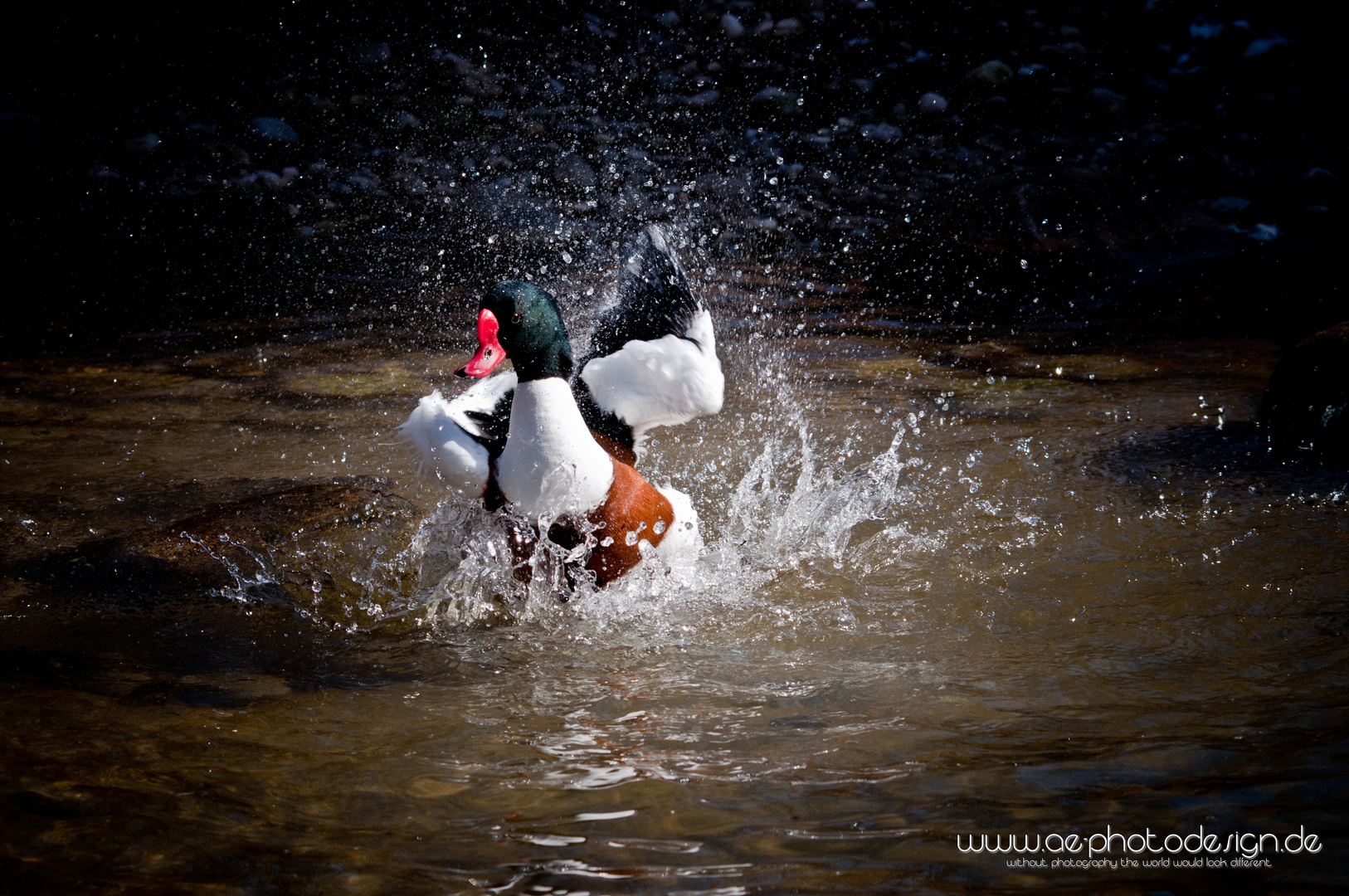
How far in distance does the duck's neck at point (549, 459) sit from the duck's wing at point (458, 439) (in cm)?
10

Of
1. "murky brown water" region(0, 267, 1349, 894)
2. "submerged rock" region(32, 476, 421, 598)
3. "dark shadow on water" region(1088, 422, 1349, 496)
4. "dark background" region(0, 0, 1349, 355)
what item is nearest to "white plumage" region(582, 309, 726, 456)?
"murky brown water" region(0, 267, 1349, 894)

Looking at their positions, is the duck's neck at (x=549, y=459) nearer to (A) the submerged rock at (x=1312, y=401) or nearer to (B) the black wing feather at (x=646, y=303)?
(B) the black wing feather at (x=646, y=303)

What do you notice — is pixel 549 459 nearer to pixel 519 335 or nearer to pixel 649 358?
pixel 519 335

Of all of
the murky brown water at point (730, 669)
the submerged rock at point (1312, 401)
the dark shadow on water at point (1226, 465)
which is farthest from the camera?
the submerged rock at point (1312, 401)

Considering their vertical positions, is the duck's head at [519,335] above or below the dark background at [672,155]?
below

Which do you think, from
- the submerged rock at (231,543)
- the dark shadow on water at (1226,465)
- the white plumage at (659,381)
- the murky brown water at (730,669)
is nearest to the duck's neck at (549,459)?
the murky brown water at (730,669)

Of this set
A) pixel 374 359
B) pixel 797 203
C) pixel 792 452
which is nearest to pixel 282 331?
pixel 374 359

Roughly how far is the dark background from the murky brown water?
8.44 feet

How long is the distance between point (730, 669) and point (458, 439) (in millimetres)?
1102

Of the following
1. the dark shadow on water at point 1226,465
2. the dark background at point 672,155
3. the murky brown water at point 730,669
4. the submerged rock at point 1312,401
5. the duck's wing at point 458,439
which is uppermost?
the dark background at point 672,155

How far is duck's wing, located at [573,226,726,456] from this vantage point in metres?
3.60

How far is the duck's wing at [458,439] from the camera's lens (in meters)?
3.33

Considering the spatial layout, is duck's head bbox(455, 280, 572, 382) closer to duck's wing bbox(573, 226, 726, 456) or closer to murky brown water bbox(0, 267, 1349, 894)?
duck's wing bbox(573, 226, 726, 456)

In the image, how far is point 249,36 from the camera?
1329cm
